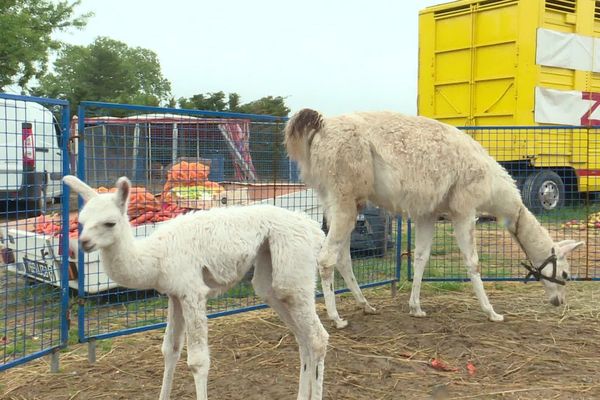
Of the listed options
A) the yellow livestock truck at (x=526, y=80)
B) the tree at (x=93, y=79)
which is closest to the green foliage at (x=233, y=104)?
the tree at (x=93, y=79)

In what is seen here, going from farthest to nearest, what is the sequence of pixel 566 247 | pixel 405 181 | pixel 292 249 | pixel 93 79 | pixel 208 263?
pixel 93 79 < pixel 566 247 < pixel 405 181 < pixel 292 249 < pixel 208 263

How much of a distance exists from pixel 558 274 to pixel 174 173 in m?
4.04

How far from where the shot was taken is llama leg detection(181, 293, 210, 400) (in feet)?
10.4

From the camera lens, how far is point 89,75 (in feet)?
168

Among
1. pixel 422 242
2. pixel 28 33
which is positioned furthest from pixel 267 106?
pixel 422 242

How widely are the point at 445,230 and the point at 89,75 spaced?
48.3 meters

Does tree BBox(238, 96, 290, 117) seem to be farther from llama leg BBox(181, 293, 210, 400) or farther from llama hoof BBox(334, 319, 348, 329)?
llama leg BBox(181, 293, 210, 400)

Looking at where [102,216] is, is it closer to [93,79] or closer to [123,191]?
[123,191]

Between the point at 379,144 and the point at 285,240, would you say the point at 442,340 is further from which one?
the point at 285,240

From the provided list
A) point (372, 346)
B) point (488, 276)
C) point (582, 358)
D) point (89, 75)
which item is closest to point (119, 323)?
point (372, 346)

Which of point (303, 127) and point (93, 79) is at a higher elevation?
point (93, 79)

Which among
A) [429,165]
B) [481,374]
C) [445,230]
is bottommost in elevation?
[481,374]

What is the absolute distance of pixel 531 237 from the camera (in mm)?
6105

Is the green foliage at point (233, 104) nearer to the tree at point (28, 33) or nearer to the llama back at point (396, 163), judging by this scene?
the tree at point (28, 33)
